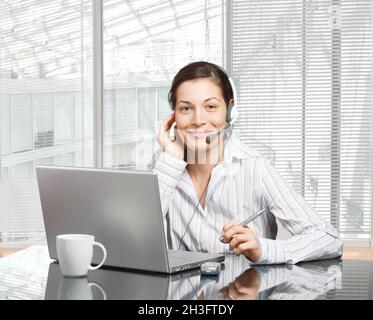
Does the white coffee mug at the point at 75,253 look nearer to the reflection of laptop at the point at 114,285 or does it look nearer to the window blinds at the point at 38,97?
the reflection of laptop at the point at 114,285

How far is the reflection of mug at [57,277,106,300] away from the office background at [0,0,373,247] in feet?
11.0

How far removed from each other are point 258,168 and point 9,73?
3190 mm

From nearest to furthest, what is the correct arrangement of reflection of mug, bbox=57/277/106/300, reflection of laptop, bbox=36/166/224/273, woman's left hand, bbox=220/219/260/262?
reflection of mug, bbox=57/277/106/300 → reflection of laptop, bbox=36/166/224/273 → woman's left hand, bbox=220/219/260/262

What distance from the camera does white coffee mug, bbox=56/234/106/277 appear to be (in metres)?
1.77

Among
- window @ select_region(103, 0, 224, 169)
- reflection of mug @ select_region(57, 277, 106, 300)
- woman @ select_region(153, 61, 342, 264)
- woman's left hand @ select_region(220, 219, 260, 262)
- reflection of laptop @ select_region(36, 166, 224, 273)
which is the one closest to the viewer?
reflection of mug @ select_region(57, 277, 106, 300)

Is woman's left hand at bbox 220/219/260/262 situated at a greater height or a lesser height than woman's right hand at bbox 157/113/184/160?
lesser

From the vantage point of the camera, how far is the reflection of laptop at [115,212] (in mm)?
1748

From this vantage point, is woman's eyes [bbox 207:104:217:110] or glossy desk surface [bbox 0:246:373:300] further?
woman's eyes [bbox 207:104:217:110]

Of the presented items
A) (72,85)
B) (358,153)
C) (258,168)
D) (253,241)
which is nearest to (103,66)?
(72,85)

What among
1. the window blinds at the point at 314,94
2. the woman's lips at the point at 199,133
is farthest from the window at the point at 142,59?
the woman's lips at the point at 199,133

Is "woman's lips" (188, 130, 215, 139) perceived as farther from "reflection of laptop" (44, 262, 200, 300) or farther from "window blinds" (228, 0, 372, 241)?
"window blinds" (228, 0, 372, 241)

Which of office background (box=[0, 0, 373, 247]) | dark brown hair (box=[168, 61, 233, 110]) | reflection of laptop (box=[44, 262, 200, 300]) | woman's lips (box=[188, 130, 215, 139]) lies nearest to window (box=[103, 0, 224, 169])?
office background (box=[0, 0, 373, 247])

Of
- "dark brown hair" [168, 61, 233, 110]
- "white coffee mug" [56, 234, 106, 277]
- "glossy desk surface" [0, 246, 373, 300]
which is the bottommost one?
"glossy desk surface" [0, 246, 373, 300]

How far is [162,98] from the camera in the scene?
5098 mm
